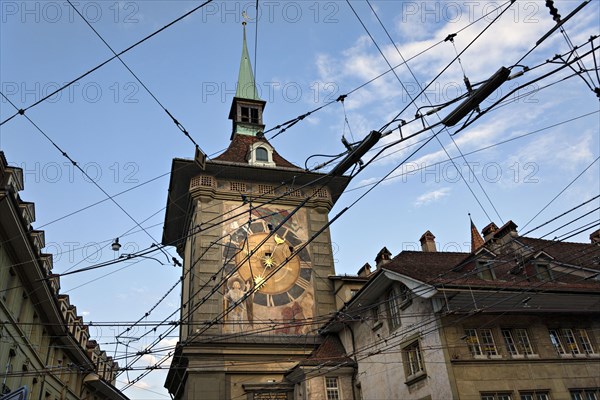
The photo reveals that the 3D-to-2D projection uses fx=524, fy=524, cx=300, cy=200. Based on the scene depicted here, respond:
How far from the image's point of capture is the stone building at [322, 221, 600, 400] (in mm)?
17812

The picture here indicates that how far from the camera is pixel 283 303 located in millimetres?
29453

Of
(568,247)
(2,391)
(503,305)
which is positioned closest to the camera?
(2,391)

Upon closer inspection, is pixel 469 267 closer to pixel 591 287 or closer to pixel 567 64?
pixel 591 287

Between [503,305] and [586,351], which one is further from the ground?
[503,305]

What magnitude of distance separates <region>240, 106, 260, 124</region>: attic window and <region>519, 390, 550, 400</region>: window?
30.3m

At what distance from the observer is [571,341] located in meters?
19.5

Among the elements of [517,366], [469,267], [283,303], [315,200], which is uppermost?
[315,200]

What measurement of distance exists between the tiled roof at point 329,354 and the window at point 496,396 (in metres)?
6.85

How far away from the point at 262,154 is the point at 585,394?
24.0 meters

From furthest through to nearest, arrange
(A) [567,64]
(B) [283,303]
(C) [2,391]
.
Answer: (B) [283,303] → (C) [2,391] → (A) [567,64]

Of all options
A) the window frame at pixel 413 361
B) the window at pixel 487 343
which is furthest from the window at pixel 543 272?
the window frame at pixel 413 361

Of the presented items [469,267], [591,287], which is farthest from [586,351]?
[469,267]

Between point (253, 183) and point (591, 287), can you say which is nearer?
point (591, 287)

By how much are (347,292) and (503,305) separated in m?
12.4
